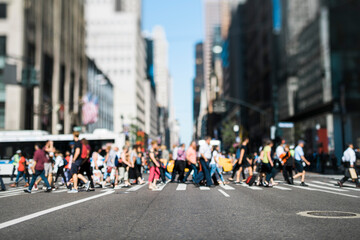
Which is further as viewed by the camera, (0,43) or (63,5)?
(63,5)

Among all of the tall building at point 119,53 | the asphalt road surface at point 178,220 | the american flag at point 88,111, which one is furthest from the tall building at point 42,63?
the tall building at point 119,53

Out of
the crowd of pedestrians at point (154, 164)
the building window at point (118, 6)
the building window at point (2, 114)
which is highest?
the building window at point (118, 6)

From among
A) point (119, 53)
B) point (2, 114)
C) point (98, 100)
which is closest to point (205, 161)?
point (2, 114)

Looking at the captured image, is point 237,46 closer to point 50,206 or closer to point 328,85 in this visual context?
point 328,85

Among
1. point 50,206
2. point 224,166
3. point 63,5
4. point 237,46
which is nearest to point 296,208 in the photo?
point 50,206

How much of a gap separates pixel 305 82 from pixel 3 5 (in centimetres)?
3388

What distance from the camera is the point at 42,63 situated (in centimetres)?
4991

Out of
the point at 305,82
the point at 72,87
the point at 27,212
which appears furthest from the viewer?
the point at 72,87

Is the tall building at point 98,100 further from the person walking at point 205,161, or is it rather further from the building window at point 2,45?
the person walking at point 205,161

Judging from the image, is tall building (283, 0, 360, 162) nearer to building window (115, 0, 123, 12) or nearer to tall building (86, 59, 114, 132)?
tall building (86, 59, 114, 132)

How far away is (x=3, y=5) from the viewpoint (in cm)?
4375

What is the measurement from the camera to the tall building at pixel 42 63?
42.7m

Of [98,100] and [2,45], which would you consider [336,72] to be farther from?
[98,100]

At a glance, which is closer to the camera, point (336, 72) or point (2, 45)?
point (336, 72)
